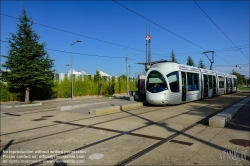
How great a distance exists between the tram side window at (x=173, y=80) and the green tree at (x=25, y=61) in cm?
1428

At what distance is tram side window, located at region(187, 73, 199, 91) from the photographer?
17531 mm

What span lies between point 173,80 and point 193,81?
11.7 feet

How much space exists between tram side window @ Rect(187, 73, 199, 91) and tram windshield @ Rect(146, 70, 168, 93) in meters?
2.98

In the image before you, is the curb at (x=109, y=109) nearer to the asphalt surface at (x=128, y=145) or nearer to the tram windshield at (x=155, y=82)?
the tram windshield at (x=155, y=82)

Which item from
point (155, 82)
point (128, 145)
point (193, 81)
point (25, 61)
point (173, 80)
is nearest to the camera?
point (128, 145)

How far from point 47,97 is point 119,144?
27756 mm

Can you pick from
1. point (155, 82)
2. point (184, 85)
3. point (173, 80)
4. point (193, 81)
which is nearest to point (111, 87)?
point (193, 81)

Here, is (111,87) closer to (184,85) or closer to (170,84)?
(184,85)

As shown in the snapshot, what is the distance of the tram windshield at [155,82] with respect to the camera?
15455mm

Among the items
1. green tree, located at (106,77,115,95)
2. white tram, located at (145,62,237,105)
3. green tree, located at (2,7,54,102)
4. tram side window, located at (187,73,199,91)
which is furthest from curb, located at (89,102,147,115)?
green tree, located at (106,77,115,95)

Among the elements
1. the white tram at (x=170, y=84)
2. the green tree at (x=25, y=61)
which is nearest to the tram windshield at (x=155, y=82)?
the white tram at (x=170, y=84)

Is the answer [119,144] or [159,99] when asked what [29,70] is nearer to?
[159,99]

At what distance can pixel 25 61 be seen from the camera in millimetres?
22984

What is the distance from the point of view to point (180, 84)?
52.3 feet
